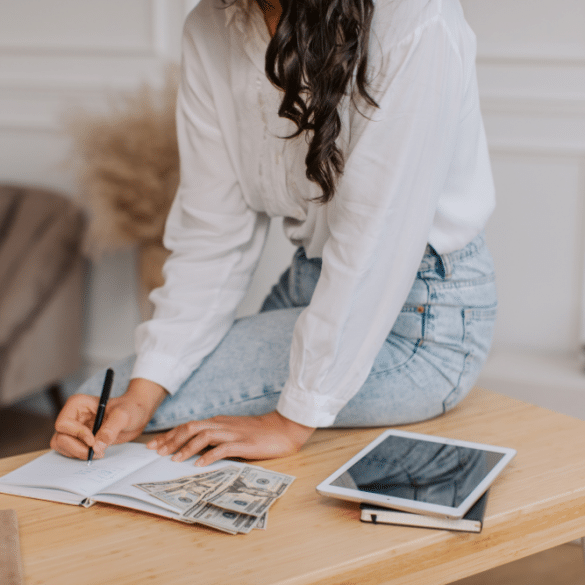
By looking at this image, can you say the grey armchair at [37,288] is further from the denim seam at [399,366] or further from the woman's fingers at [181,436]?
the denim seam at [399,366]

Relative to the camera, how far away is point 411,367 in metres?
1.00

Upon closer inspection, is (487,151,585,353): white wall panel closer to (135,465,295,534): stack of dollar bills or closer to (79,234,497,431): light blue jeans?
(79,234,497,431): light blue jeans

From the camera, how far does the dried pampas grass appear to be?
5.56 feet

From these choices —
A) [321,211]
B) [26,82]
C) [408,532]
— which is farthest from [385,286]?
[26,82]

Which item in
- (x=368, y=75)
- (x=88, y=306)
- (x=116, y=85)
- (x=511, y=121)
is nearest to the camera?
A: (x=368, y=75)

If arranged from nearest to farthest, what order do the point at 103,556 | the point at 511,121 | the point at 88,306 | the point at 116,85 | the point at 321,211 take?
the point at 103,556 → the point at 321,211 → the point at 511,121 → the point at 116,85 → the point at 88,306

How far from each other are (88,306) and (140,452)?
1.49 metres

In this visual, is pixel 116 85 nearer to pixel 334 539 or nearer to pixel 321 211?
pixel 321 211

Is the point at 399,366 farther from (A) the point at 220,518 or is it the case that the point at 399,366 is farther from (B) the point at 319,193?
(A) the point at 220,518

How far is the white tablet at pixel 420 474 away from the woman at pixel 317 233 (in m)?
0.10

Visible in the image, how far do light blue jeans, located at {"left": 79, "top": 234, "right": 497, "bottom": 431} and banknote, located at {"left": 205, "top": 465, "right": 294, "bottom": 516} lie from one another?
0.20 meters

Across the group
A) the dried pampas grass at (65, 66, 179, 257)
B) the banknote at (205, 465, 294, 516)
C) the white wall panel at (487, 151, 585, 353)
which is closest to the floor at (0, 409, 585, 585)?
the white wall panel at (487, 151, 585, 353)

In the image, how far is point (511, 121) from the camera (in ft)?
5.58

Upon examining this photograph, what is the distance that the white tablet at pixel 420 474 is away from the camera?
0.69 metres
